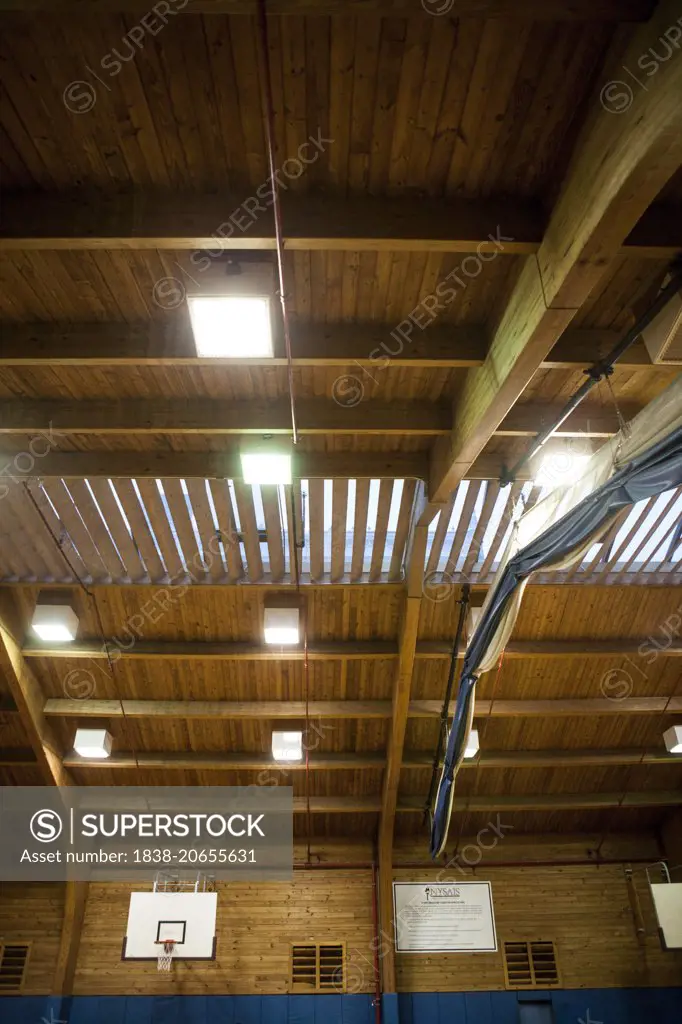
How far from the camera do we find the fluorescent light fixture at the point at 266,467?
6047mm

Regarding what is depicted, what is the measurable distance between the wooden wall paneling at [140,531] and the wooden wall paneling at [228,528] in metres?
0.85

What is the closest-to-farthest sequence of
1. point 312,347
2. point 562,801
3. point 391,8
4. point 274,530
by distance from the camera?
point 391,8, point 312,347, point 274,530, point 562,801

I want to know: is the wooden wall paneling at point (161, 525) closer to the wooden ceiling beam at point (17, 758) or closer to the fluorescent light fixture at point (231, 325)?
the fluorescent light fixture at point (231, 325)

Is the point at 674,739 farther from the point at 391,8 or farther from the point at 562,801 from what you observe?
the point at 391,8

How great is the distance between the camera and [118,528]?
744cm

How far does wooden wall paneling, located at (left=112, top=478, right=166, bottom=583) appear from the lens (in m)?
6.98

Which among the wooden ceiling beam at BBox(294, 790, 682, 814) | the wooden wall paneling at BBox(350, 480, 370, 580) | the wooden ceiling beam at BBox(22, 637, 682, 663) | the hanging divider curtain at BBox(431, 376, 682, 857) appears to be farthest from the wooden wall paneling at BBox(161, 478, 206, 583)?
the wooden ceiling beam at BBox(294, 790, 682, 814)

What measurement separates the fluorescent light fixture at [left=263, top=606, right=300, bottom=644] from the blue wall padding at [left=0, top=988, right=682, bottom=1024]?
633 cm

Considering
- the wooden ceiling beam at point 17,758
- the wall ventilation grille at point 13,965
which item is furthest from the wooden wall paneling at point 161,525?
the wall ventilation grille at point 13,965

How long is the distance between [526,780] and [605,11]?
10.6m

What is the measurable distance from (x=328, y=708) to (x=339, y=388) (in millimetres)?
5462

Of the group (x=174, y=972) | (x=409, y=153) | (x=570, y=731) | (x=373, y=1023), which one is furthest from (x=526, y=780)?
(x=409, y=153)

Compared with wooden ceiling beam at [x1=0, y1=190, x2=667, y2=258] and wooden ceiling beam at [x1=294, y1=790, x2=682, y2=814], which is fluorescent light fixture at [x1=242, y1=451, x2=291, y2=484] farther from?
wooden ceiling beam at [x1=294, y1=790, x2=682, y2=814]

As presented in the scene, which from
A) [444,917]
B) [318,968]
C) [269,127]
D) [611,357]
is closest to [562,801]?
[444,917]
